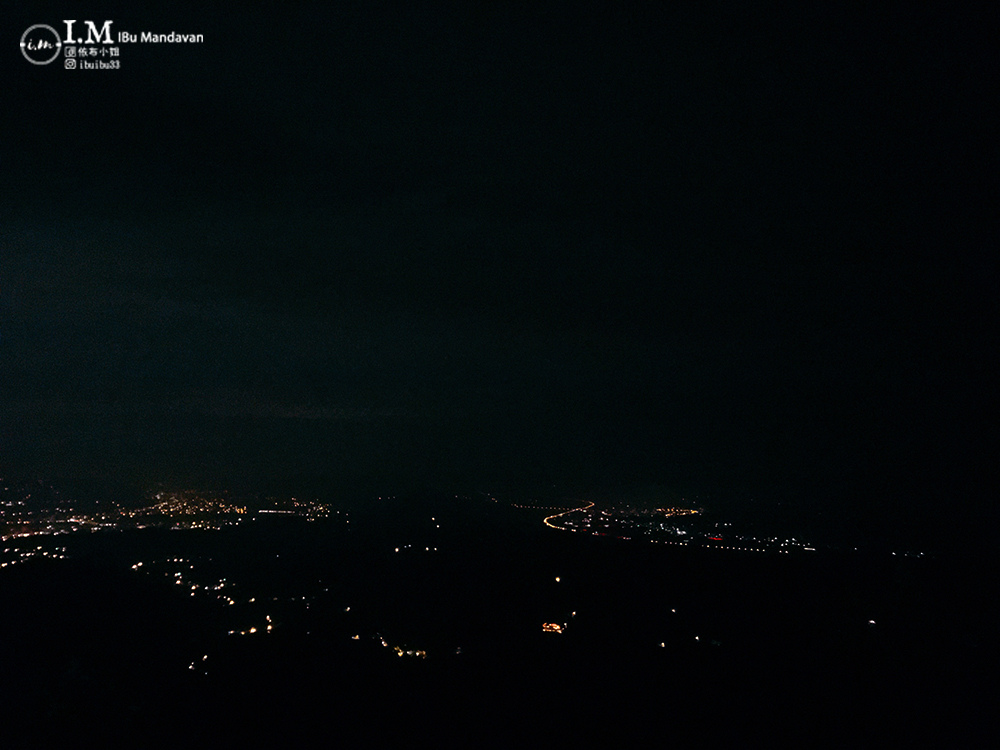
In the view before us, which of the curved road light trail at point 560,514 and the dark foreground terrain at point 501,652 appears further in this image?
the curved road light trail at point 560,514

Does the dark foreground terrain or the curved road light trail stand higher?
the dark foreground terrain

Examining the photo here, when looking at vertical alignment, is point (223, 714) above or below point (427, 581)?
above

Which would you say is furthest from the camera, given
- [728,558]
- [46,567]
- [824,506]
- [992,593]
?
[824,506]

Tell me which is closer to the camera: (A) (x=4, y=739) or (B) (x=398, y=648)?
(A) (x=4, y=739)

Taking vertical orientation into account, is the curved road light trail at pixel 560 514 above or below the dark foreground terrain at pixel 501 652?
below

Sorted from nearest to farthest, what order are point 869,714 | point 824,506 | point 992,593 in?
point 869,714 → point 992,593 → point 824,506

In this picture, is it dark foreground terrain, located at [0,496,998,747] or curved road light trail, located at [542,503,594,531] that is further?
curved road light trail, located at [542,503,594,531]

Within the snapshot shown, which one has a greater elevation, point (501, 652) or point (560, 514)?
point (501, 652)

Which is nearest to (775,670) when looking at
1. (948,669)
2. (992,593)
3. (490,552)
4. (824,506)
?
(948,669)

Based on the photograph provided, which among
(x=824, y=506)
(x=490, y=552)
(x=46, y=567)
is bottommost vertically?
(x=824, y=506)

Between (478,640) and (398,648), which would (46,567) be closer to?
→ (398,648)

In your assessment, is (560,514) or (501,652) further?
(560,514)
